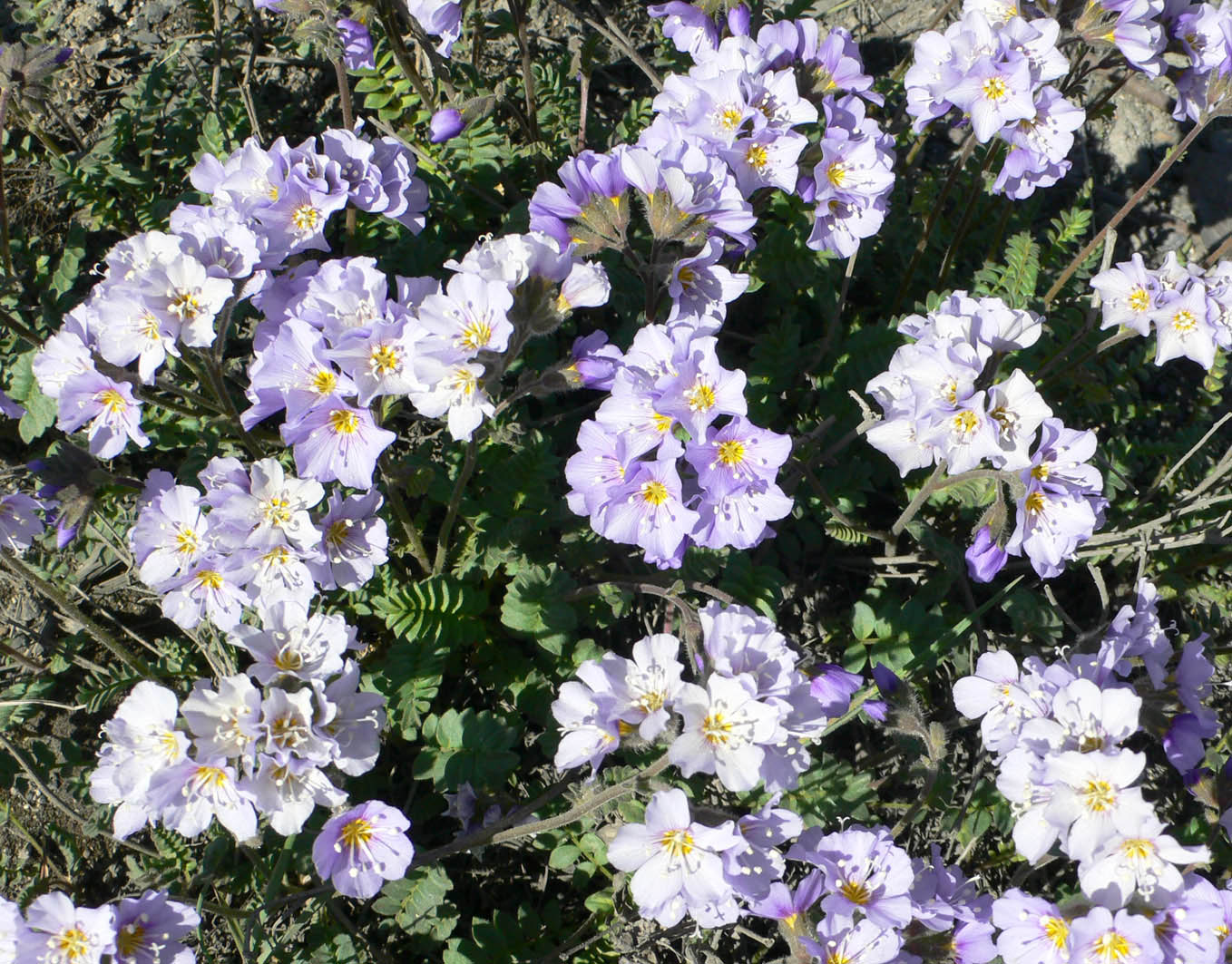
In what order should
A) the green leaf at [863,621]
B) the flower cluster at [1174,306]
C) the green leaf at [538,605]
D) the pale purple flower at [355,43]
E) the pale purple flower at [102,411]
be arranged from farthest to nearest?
the pale purple flower at [355,43]
the green leaf at [863,621]
the flower cluster at [1174,306]
the green leaf at [538,605]
the pale purple flower at [102,411]

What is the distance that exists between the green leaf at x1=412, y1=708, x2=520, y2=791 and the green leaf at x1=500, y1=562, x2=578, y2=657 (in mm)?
338

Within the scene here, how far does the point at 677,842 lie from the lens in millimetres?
2867

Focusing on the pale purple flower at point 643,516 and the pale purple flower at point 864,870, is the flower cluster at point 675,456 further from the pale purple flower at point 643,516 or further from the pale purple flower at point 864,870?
the pale purple flower at point 864,870

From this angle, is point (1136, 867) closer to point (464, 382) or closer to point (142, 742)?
point (464, 382)

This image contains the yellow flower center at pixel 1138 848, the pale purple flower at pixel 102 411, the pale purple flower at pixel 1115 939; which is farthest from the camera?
the pale purple flower at pixel 102 411

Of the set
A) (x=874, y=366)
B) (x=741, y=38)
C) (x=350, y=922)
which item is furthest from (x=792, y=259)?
(x=350, y=922)

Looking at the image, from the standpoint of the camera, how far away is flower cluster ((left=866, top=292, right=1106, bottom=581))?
3.17 meters

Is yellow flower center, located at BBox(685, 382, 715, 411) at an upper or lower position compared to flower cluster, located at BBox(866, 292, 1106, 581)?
upper

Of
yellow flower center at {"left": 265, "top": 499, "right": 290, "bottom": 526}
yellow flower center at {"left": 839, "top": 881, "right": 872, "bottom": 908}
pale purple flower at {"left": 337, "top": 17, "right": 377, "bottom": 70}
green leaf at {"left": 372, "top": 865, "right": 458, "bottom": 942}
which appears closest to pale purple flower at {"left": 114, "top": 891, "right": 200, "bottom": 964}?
green leaf at {"left": 372, "top": 865, "right": 458, "bottom": 942}

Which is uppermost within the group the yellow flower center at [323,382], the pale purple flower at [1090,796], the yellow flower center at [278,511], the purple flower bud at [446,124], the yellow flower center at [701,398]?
the purple flower bud at [446,124]

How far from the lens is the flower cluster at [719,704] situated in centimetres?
274

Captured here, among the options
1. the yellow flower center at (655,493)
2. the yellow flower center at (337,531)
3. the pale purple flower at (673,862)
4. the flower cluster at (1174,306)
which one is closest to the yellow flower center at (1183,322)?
the flower cluster at (1174,306)

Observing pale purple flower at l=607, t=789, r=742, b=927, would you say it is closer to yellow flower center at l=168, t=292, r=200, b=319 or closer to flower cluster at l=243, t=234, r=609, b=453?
flower cluster at l=243, t=234, r=609, b=453

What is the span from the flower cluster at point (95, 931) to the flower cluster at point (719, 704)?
1.22 meters
